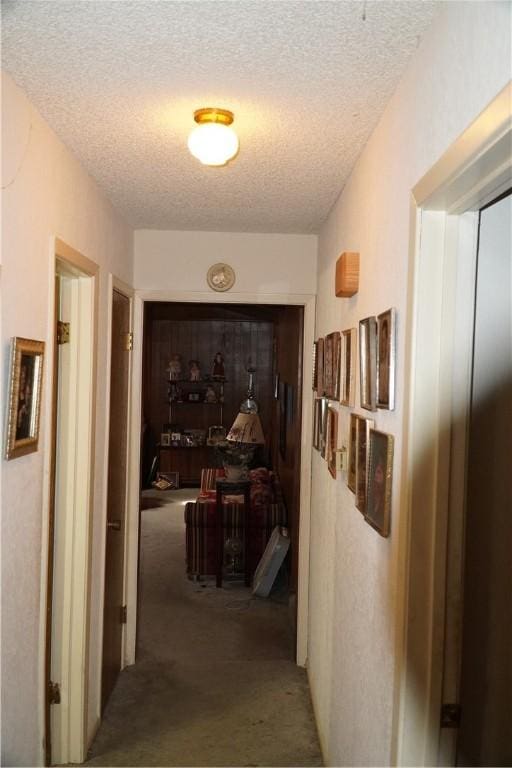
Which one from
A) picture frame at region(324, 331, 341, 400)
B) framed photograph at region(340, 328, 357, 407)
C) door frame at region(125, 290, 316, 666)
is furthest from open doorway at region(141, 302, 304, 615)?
framed photograph at region(340, 328, 357, 407)

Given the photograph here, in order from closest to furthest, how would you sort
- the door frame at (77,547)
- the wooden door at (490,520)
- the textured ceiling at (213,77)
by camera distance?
the textured ceiling at (213,77) < the wooden door at (490,520) < the door frame at (77,547)

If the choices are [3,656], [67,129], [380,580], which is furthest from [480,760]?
[67,129]

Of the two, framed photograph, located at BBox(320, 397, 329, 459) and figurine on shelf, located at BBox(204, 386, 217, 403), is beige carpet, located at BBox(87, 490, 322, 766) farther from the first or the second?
figurine on shelf, located at BBox(204, 386, 217, 403)

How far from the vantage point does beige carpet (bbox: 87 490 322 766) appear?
280cm

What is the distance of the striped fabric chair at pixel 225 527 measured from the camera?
16.2ft

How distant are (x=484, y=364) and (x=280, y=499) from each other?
3854mm

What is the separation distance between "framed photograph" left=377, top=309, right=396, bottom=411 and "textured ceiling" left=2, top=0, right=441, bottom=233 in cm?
64

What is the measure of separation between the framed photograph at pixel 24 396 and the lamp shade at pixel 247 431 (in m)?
3.78

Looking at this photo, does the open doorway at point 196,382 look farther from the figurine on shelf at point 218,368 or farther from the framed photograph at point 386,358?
the framed photograph at point 386,358

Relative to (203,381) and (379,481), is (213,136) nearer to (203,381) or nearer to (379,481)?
(379,481)

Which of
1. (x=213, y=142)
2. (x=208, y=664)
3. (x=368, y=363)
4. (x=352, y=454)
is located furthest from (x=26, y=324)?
(x=208, y=664)

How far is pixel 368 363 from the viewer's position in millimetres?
1874

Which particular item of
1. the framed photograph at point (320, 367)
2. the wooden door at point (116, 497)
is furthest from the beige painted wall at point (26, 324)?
the framed photograph at point (320, 367)

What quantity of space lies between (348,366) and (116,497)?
1.59 metres
